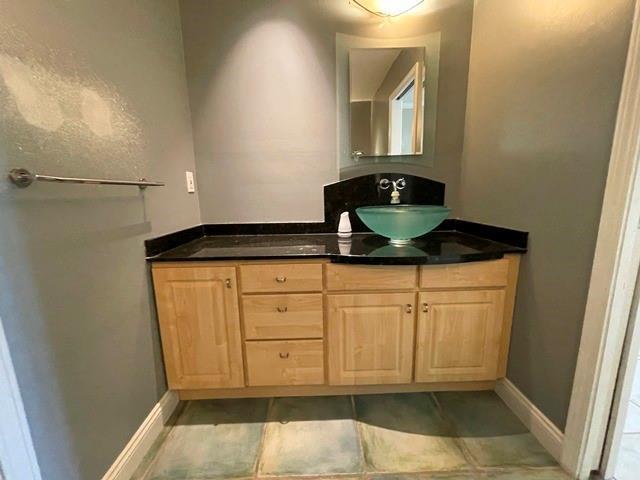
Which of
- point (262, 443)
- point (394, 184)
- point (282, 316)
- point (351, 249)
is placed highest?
point (394, 184)

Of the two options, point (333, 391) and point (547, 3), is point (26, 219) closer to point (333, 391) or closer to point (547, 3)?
point (333, 391)

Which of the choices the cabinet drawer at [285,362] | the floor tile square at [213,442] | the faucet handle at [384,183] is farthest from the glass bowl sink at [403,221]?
the floor tile square at [213,442]

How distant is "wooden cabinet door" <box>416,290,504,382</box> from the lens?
1.41 meters

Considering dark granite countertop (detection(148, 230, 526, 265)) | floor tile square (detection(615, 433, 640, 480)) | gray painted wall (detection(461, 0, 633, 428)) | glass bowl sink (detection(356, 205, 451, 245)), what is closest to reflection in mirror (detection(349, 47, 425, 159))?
gray painted wall (detection(461, 0, 633, 428))

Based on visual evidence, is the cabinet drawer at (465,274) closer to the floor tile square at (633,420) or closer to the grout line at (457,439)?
the grout line at (457,439)

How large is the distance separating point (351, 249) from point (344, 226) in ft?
1.23

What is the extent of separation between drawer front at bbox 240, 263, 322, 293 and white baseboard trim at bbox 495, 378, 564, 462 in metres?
1.10

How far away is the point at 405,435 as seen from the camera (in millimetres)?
1337

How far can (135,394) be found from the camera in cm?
122

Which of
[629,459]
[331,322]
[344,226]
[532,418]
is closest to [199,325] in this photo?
[331,322]

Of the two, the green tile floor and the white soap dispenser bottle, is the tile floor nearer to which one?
the green tile floor

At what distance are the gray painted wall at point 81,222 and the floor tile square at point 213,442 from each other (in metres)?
0.20

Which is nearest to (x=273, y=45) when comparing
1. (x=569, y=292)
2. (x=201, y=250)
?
(x=201, y=250)

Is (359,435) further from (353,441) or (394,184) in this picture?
(394,184)
